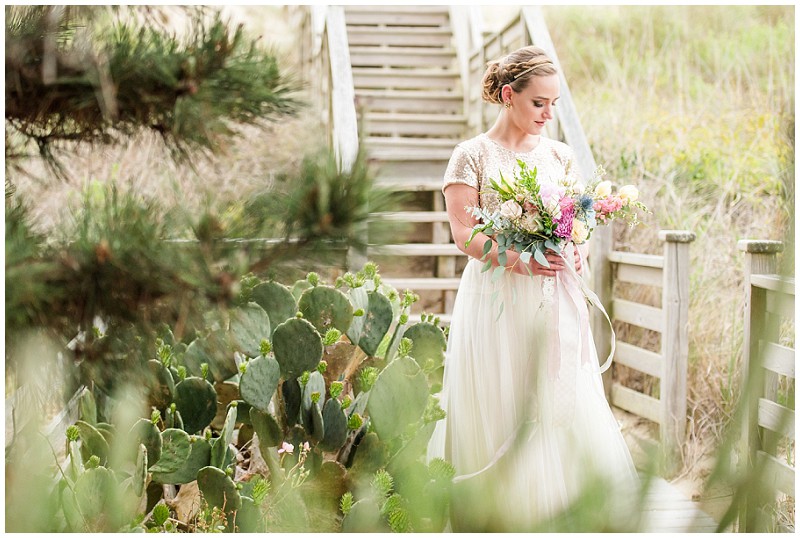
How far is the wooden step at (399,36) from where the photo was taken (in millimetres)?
6750

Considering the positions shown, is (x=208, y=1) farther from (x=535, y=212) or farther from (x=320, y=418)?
(x=320, y=418)

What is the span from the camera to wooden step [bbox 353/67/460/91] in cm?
625

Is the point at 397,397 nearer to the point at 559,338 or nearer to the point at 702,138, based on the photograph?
the point at 559,338

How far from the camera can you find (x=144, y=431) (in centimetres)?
208

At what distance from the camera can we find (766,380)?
2.50 meters

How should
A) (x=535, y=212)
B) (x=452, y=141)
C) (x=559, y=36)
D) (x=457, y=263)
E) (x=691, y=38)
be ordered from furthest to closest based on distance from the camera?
(x=559, y=36) → (x=691, y=38) → (x=452, y=141) → (x=457, y=263) → (x=535, y=212)

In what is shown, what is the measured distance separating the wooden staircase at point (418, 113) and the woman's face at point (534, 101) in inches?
68.1

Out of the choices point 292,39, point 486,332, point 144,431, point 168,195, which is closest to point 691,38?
point 292,39

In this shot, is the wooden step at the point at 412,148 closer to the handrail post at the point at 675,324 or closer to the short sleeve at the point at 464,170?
the handrail post at the point at 675,324

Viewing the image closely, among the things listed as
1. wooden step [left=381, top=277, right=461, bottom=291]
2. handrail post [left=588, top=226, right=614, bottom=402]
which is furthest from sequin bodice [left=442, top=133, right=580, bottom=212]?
wooden step [left=381, top=277, right=461, bottom=291]

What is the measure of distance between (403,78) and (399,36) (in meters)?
0.72

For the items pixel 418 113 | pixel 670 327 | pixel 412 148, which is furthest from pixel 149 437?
pixel 418 113

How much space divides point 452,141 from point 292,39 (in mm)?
5163

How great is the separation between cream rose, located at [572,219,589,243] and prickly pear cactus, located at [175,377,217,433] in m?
1.16
